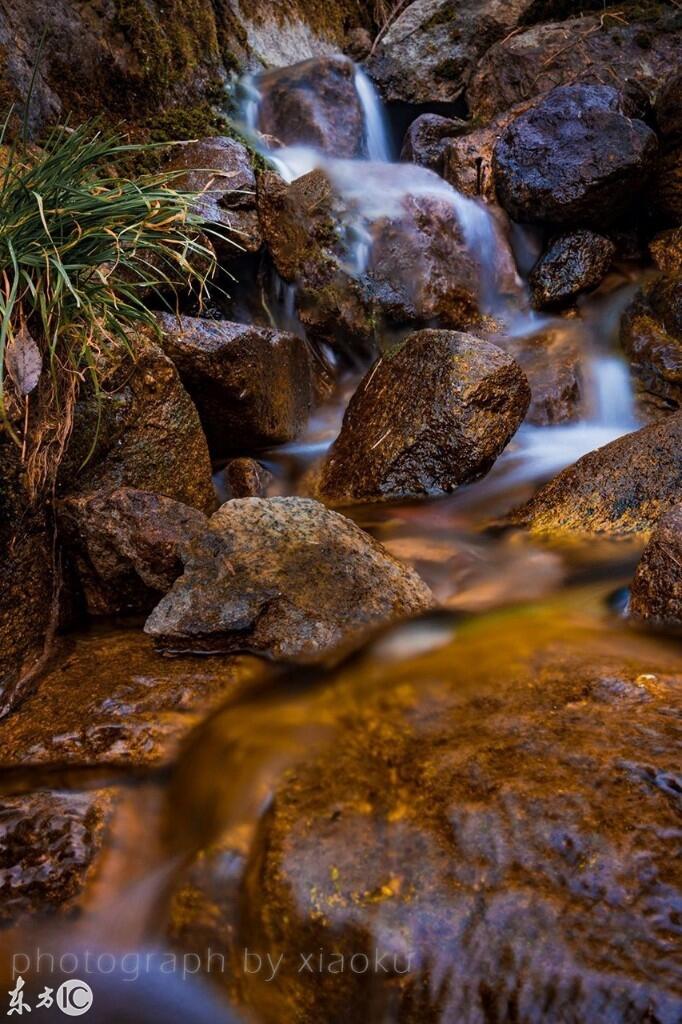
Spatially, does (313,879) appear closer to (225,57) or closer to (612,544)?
(612,544)

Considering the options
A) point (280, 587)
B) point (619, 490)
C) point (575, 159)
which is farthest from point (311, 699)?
point (575, 159)

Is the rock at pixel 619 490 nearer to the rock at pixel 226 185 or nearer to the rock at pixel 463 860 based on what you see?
the rock at pixel 463 860

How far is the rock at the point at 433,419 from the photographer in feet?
14.1

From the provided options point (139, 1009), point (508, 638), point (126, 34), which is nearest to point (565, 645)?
point (508, 638)

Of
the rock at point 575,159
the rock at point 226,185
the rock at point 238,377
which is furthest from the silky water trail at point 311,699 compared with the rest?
the rock at point 575,159

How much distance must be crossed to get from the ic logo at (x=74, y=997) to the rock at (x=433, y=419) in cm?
328

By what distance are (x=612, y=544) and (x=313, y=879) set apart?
8.62ft

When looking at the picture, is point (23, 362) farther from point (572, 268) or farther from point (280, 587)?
point (572, 268)

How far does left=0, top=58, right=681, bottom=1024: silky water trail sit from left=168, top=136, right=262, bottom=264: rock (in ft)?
7.54

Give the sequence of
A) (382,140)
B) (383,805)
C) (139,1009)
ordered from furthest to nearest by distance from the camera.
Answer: (382,140) < (383,805) < (139,1009)

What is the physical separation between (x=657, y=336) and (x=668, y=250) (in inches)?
55.0

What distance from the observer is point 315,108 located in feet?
28.1

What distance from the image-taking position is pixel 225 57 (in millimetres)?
8453

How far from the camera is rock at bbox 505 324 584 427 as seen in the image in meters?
5.60
